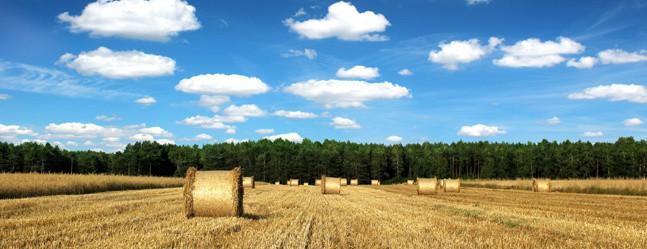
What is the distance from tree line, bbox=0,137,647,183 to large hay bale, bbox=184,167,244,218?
92780 mm

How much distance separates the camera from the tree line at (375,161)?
11338 centimetres

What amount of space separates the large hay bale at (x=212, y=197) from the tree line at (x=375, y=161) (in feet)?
304

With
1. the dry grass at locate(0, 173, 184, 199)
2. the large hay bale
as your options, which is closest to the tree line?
the dry grass at locate(0, 173, 184, 199)

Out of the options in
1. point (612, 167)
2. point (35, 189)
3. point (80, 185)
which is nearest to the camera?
point (35, 189)

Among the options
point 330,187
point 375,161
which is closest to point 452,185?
point 330,187

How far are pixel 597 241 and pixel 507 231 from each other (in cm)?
165

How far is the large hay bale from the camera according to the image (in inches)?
529

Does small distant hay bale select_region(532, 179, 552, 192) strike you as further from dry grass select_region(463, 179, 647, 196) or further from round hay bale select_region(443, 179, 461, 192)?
round hay bale select_region(443, 179, 461, 192)

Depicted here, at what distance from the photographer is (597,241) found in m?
9.08

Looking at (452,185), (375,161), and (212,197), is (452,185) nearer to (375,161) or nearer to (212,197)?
(212,197)

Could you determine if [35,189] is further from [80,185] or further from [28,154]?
[28,154]

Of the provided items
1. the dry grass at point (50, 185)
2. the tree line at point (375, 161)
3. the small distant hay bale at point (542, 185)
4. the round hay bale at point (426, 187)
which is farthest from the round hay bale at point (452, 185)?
the tree line at point (375, 161)

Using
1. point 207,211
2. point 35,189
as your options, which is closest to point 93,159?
point 35,189

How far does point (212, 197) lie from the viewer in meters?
13.7
